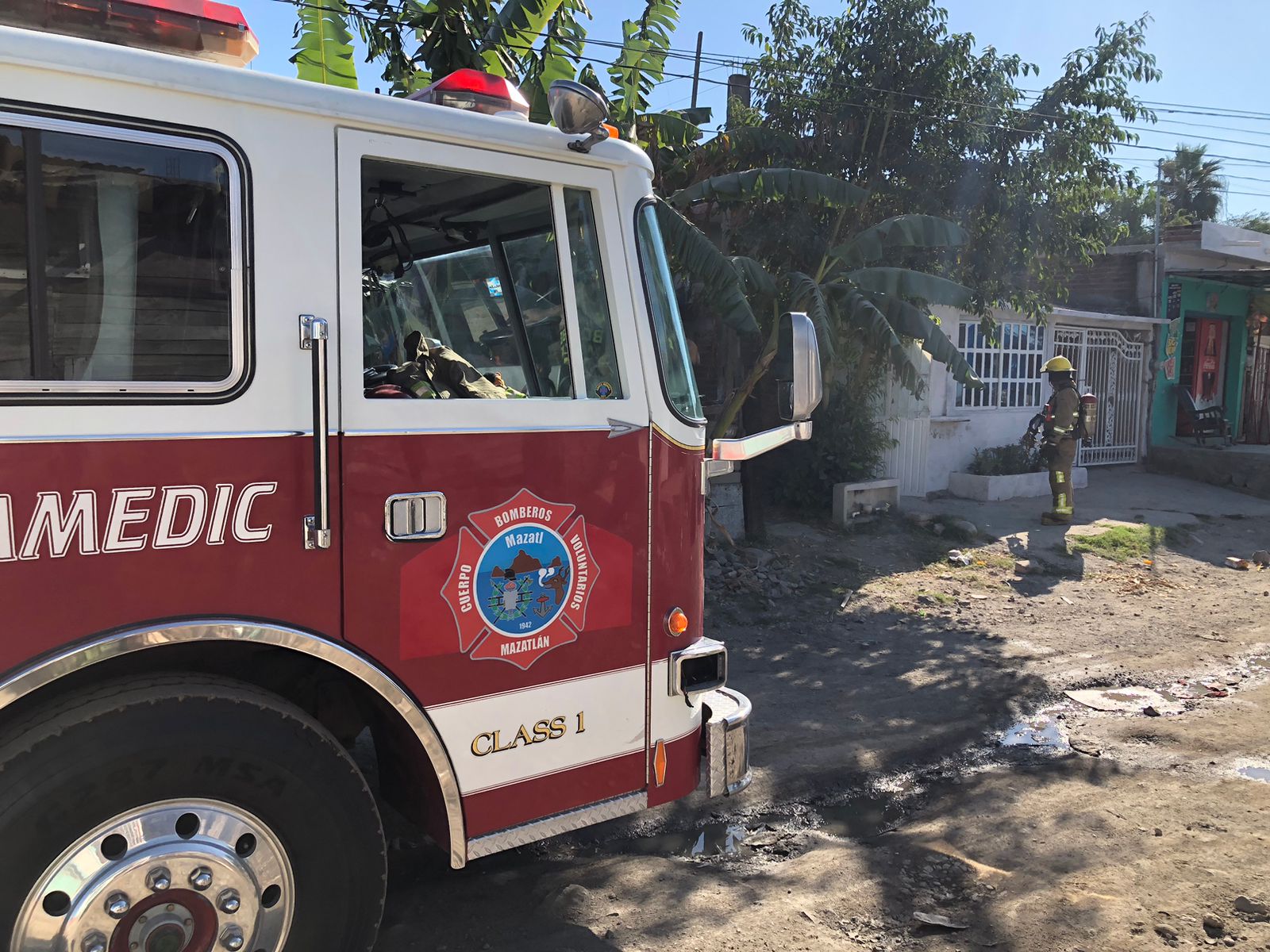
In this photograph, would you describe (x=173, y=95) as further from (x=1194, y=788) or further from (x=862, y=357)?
(x=862, y=357)

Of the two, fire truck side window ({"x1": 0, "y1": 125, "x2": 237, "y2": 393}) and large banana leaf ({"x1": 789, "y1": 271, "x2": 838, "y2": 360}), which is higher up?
large banana leaf ({"x1": 789, "y1": 271, "x2": 838, "y2": 360})

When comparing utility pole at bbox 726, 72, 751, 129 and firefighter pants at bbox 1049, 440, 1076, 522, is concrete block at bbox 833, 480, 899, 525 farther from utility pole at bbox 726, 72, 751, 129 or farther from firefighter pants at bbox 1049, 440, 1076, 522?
utility pole at bbox 726, 72, 751, 129

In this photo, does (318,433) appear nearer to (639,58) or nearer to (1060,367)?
(639,58)

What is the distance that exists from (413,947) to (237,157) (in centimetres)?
240

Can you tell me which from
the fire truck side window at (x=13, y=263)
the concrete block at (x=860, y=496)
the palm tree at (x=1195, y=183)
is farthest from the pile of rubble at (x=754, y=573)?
the palm tree at (x=1195, y=183)

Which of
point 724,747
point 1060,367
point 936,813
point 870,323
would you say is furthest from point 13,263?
point 1060,367

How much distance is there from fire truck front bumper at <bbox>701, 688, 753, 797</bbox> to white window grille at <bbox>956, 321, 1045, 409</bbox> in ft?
35.3

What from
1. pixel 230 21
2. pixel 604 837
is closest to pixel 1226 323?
pixel 604 837

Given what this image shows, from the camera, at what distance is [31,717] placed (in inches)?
85.7

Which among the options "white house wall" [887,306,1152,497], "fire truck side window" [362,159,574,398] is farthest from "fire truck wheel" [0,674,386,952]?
"white house wall" [887,306,1152,497]

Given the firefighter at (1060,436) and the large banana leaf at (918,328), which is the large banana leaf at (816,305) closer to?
the large banana leaf at (918,328)

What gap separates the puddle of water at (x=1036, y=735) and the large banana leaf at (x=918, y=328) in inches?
177

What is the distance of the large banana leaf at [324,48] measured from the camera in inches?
246

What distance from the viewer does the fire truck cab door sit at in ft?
8.34
